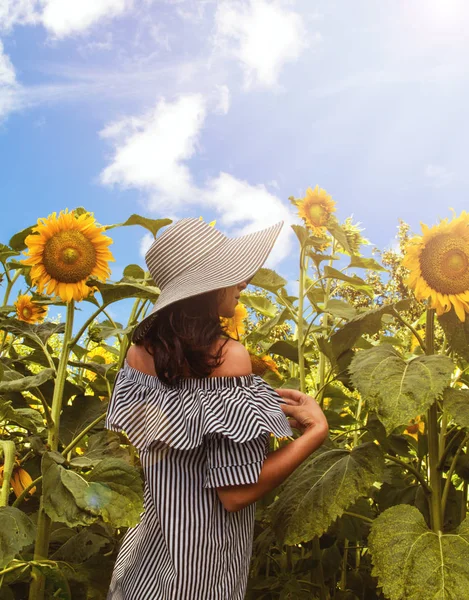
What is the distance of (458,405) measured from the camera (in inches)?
56.2

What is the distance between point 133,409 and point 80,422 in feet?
2.01

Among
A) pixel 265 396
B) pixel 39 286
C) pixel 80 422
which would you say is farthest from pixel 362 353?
pixel 39 286

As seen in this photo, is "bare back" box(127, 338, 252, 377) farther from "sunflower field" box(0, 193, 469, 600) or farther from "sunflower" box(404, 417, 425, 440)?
"sunflower" box(404, 417, 425, 440)

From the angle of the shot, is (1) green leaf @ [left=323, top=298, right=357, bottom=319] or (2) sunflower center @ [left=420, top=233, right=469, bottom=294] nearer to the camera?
(2) sunflower center @ [left=420, top=233, right=469, bottom=294]

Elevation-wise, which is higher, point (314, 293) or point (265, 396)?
point (314, 293)

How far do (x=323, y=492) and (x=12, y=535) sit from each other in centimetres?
71

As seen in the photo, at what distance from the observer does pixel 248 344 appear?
2541 mm

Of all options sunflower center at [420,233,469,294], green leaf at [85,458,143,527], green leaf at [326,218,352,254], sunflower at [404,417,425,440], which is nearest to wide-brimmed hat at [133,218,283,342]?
green leaf at [85,458,143,527]

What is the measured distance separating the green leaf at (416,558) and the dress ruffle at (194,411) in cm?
35

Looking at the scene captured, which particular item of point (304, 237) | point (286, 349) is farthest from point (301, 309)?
point (304, 237)

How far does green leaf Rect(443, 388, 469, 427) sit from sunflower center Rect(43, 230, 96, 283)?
114 centimetres

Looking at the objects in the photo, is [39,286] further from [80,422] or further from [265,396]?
[265,396]

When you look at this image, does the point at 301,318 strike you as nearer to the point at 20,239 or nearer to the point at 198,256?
the point at 198,256

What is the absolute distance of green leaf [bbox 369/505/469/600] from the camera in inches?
51.5
